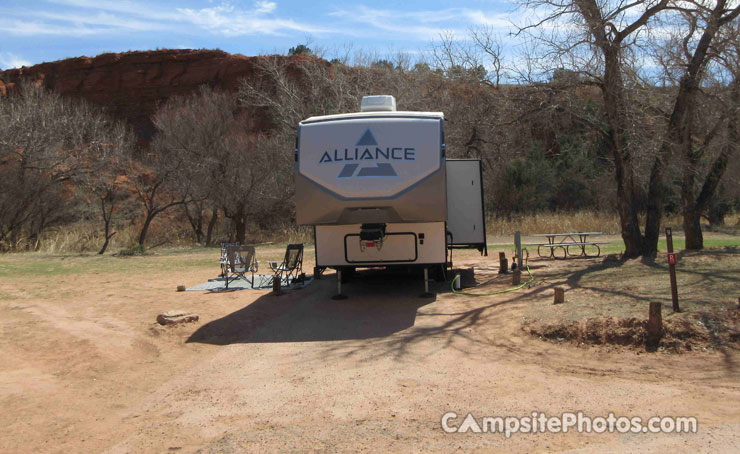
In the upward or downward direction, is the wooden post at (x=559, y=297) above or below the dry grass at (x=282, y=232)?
below

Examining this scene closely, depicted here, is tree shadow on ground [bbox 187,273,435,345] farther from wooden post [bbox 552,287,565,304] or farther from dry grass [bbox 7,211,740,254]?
dry grass [bbox 7,211,740,254]

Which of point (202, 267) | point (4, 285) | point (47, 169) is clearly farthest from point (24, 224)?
point (4, 285)

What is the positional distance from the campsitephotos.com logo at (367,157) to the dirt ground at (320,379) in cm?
234

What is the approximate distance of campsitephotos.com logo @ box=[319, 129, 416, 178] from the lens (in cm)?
987

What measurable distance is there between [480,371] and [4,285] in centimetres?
1033

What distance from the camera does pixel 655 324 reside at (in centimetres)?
732

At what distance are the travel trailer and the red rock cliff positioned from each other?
44175 mm

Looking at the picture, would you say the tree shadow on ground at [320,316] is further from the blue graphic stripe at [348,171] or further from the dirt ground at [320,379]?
the blue graphic stripe at [348,171]

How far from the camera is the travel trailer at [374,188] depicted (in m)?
9.84

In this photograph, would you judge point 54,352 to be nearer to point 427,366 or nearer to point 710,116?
point 427,366

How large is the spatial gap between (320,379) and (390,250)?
441 centimetres

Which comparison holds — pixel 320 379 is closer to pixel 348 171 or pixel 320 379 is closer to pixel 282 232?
pixel 348 171

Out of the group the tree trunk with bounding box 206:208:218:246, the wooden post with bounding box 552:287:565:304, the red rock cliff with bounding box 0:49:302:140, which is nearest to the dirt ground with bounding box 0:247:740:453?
the wooden post with bounding box 552:287:565:304

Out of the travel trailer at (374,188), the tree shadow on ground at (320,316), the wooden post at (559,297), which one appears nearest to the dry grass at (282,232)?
the tree shadow on ground at (320,316)
